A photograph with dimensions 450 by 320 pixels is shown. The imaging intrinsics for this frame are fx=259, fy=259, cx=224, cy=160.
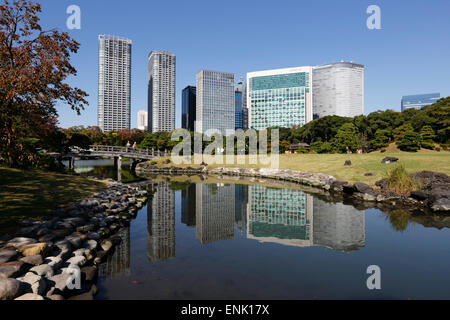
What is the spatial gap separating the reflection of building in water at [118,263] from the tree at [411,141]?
140 feet

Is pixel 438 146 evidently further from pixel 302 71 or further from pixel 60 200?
pixel 302 71

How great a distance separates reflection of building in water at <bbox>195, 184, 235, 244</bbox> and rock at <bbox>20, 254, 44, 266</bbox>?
5.36 m

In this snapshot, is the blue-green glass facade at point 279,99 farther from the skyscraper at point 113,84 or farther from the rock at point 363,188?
the rock at point 363,188

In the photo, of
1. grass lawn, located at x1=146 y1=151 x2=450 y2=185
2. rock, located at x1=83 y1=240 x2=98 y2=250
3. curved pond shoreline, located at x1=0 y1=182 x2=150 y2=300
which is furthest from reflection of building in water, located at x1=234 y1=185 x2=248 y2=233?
grass lawn, located at x1=146 y1=151 x2=450 y2=185

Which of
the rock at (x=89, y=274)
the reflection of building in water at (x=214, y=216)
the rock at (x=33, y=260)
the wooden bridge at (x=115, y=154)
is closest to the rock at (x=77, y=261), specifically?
the rock at (x=89, y=274)

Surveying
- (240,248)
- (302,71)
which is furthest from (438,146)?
(302,71)

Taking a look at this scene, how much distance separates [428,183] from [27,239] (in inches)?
842

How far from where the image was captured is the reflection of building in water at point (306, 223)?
10.3 metres

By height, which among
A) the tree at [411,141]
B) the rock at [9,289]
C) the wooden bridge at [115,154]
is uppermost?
the tree at [411,141]

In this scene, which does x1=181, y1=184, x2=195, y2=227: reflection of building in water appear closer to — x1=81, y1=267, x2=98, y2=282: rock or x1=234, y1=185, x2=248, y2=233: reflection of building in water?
x1=234, y1=185, x2=248, y2=233: reflection of building in water

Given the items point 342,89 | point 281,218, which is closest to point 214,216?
point 281,218

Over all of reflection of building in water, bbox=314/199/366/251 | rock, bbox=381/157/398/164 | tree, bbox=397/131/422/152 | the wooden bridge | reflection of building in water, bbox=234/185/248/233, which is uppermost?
tree, bbox=397/131/422/152

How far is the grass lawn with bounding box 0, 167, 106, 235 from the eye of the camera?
929 centimetres

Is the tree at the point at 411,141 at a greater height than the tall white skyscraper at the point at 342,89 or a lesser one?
lesser
